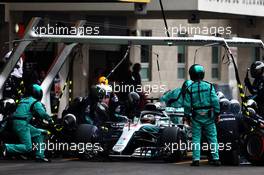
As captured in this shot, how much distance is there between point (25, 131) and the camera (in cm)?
1872

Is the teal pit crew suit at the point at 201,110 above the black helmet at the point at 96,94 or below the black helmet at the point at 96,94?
below

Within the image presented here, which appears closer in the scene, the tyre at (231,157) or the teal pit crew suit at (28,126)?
the tyre at (231,157)

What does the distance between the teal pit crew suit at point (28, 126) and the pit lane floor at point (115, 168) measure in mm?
249

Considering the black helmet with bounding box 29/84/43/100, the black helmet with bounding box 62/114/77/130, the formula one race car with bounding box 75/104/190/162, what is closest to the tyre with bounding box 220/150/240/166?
the formula one race car with bounding box 75/104/190/162

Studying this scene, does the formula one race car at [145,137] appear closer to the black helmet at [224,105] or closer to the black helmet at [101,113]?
the black helmet at [101,113]

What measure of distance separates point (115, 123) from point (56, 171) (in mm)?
2649

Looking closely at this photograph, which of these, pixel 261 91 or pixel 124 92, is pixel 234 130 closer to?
pixel 261 91

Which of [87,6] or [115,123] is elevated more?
[87,6]

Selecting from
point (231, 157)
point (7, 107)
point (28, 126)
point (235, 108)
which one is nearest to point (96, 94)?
point (28, 126)

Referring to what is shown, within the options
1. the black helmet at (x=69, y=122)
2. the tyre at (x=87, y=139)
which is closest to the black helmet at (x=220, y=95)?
the tyre at (x=87, y=139)

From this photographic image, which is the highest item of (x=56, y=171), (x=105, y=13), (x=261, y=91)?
(x=105, y=13)

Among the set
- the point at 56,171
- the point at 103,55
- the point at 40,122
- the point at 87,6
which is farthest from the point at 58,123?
the point at 103,55

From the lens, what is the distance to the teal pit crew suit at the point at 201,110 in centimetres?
1802

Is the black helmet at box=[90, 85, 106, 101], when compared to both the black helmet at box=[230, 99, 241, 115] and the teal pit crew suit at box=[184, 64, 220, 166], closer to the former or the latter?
the teal pit crew suit at box=[184, 64, 220, 166]
